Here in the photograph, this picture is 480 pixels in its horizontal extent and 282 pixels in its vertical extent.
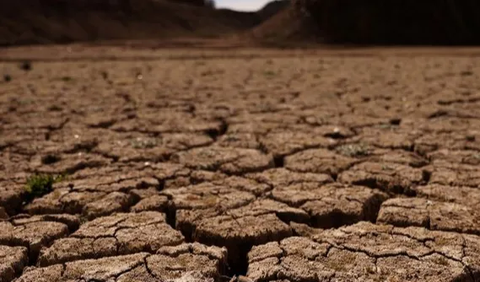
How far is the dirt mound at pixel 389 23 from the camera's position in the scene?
2142cm

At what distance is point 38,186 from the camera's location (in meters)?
3.11

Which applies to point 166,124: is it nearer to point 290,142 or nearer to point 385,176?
point 290,142

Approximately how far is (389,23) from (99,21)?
13545mm

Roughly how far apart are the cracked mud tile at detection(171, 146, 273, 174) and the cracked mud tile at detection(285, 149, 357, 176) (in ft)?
0.57

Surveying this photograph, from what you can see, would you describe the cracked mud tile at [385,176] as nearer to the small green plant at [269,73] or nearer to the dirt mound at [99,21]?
the small green plant at [269,73]

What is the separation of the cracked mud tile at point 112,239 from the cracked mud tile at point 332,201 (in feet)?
2.33

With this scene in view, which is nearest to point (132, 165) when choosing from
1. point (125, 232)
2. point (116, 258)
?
point (125, 232)

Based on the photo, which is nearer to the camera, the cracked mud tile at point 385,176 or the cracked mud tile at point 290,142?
the cracked mud tile at point 385,176

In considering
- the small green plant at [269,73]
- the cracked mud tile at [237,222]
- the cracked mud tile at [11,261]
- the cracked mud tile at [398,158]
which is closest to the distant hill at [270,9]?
the small green plant at [269,73]

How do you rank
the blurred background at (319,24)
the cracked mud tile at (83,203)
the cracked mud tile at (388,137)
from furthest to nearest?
the blurred background at (319,24) → the cracked mud tile at (388,137) → the cracked mud tile at (83,203)

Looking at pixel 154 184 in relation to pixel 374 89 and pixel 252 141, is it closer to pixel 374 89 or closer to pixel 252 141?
pixel 252 141

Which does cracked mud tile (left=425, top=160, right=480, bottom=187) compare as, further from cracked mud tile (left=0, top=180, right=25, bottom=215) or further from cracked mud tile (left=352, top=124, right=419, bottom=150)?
cracked mud tile (left=0, top=180, right=25, bottom=215)

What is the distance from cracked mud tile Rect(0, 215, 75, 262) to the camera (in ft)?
7.85

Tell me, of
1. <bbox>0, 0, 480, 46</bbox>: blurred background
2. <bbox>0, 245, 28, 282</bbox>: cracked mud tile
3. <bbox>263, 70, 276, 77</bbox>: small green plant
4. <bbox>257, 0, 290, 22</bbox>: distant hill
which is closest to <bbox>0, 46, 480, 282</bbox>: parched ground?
<bbox>0, 245, 28, 282</bbox>: cracked mud tile
